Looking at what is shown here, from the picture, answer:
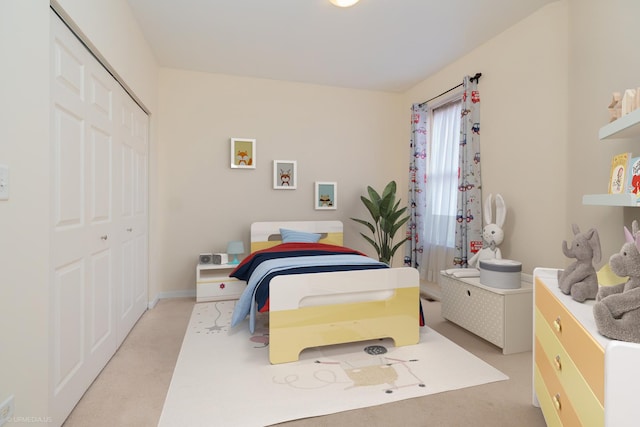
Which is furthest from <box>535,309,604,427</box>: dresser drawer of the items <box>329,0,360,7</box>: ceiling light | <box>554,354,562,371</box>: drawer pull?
<box>329,0,360,7</box>: ceiling light

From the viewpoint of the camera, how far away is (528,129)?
273 centimetres

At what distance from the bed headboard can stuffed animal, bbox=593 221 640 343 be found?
324 cm

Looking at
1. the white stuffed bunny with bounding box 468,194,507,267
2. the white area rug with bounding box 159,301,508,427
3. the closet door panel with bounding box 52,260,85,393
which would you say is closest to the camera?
the closet door panel with bounding box 52,260,85,393

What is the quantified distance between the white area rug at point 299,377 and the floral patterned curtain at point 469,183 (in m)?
0.95

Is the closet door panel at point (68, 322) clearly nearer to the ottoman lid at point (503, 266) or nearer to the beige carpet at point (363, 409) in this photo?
the beige carpet at point (363, 409)

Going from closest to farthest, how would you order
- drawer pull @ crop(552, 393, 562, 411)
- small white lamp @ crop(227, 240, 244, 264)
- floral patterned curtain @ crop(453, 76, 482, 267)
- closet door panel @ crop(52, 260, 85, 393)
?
drawer pull @ crop(552, 393, 562, 411)
closet door panel @ crop(52, 260, 85, 393)
floral patterned curtain @ crop(453, 76, 482, 267)
small white lamp @ crop(227, 240, 244, 264)

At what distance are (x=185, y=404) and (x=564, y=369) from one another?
69.7 inches

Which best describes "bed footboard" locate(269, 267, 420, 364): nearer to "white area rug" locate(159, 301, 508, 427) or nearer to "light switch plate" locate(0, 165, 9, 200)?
"white area rug" locate(159, 301, 508, 427)

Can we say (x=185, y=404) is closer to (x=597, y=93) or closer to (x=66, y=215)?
(x=66, y=215)

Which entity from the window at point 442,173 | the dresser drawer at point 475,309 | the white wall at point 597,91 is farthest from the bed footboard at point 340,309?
the window at point 442,173

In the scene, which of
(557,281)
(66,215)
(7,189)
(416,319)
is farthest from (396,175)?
(7,189)

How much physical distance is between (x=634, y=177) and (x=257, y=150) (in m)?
3.44

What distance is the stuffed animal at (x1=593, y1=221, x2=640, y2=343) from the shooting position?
94 cm

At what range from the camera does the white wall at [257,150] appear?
12.6ft
